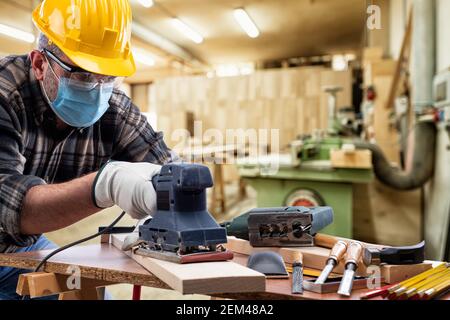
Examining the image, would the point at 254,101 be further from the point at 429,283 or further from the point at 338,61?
the point at 429,283

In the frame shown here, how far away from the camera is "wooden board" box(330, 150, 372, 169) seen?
8.39 ft

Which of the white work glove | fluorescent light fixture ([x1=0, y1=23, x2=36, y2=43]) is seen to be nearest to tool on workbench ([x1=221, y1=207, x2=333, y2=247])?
the white work glove

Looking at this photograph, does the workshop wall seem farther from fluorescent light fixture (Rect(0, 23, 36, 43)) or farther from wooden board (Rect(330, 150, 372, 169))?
fluorescent light fixture (Rect(0, 23, 36, 43))

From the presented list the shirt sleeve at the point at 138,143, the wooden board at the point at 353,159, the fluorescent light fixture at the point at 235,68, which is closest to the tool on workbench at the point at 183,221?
the shirt sleeve at the point at 138,143

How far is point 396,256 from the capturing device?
0.75m

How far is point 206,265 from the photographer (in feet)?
2.37

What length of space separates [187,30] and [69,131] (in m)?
5.01

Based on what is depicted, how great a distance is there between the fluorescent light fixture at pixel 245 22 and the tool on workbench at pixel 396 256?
4.08 meters

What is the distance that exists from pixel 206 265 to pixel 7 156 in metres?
0.53

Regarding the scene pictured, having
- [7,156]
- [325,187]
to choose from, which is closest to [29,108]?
[7,156]

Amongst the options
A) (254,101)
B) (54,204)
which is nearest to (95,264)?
(54,204)

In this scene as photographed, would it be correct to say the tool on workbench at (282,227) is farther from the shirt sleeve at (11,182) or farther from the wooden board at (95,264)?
the shirt sleeve at (11,182)

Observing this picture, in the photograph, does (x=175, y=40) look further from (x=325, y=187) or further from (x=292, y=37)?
(x=325, y=187)

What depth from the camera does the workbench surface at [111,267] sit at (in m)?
0.68
